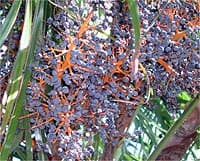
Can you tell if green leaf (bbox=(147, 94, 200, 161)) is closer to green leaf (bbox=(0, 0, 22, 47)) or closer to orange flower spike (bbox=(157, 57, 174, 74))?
orange flower spike (bbox=(157, 57, 174, 74))

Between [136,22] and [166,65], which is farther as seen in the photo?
[166,65]

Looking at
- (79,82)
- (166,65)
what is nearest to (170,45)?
(166,65)

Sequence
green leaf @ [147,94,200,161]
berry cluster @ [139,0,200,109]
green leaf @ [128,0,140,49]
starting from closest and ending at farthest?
green leaf @ [128,0,140,49] → berry cluster @ [139,0,200,109] → green leaf @ [147,94,200,161]

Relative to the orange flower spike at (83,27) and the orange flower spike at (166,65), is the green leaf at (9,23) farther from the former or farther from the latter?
the orange flower spike at (166,65)

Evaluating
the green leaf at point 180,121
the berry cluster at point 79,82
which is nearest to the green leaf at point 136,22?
the berry cluster at point 79,82

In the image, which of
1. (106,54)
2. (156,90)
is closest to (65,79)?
(106,54)

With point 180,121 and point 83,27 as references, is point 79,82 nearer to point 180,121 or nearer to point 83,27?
point 83,27

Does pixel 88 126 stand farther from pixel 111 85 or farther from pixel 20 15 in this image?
pixel 20 15

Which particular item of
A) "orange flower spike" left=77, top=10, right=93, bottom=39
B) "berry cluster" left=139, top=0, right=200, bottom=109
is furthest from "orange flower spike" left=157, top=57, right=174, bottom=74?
"orange flower spike" left=77, top=10, right=93, bottom=39
